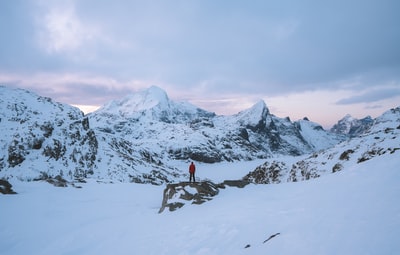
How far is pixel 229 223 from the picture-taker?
11.3m

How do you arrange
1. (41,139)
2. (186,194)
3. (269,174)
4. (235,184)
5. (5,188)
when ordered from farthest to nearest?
(41,139) → (269,174) → (235,184) → (5,188) → (186,194)

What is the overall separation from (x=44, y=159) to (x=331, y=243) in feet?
180

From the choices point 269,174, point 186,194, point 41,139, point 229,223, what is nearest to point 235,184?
point 186,194

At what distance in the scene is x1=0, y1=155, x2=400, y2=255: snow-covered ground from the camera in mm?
7007

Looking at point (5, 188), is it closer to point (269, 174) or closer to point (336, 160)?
point (336, 160)

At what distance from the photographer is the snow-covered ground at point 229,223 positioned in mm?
7007

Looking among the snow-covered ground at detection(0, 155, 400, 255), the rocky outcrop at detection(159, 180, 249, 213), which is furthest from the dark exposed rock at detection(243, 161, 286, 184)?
the rocky outcrop at detection(159, 180, 249, 213)

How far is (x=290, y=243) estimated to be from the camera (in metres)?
7.27

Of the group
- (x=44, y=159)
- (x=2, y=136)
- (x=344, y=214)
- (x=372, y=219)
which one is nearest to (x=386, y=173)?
(x=344, y=214)

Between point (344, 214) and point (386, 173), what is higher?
point (386, 173)

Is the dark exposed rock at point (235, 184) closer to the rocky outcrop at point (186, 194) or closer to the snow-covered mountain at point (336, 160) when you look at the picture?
the rocky outcrop at point (186, 194)

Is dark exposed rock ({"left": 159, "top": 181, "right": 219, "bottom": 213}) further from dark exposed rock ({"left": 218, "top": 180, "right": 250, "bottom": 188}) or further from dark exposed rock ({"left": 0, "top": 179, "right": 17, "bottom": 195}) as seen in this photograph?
dark exposed rock ({"left": 0, "top": 179, "right": 17, "bottom": 195})

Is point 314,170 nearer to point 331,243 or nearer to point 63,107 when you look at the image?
point 331,243

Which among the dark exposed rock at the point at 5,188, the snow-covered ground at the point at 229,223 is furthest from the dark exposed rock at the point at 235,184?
the dark exposed rock at the point at 5,188
